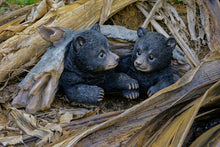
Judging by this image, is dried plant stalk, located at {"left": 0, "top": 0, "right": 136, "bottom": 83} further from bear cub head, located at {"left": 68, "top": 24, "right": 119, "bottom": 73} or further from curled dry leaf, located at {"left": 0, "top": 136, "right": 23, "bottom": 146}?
curled dry leaf, located at {"left": 0, "top": 136, "right": 23, "bottom": 146}

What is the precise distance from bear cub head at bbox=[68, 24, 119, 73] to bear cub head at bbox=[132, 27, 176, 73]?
0.40m

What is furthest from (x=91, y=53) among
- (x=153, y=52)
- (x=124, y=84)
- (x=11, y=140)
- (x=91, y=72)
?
(x=11, y=140)

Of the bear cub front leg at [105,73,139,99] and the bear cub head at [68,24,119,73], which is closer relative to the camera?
the bear cub head at [68,24,119,73]

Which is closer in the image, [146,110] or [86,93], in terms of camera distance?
[146,110]

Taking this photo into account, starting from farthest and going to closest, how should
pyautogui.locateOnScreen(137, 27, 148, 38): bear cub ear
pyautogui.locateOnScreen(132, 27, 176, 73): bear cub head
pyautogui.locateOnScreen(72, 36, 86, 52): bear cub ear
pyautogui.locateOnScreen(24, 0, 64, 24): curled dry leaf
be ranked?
pyautogui.locateOnScreen(24, 0, 64, 24): curled dry leaf < pyautogui.locateOnScreen(137, 27, 148, 38): bear cub ear < pyautogui.locateOnScreen(132, 27, 176, 73): bear cub head < pyautogui.locateOnScreen(72, 36, 86, 52): bear cub ear

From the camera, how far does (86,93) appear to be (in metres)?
3.84

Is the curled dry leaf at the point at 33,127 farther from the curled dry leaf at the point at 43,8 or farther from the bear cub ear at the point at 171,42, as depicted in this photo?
the bear cub ear at the point at 171,42

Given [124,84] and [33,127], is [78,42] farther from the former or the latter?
[33,127]

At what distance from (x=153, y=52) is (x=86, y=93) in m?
1.12

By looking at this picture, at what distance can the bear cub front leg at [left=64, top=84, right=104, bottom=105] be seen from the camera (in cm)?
383

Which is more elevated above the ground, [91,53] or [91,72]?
[91,53]

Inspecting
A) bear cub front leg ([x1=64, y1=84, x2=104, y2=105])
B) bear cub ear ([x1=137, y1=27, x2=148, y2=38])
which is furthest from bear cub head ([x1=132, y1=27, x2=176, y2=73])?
bear cub front leg ([x1=64, y1=84, x2=104, y2=105])

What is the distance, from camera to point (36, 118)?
11.3ft

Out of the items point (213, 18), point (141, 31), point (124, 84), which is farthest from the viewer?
point (213, 18)
